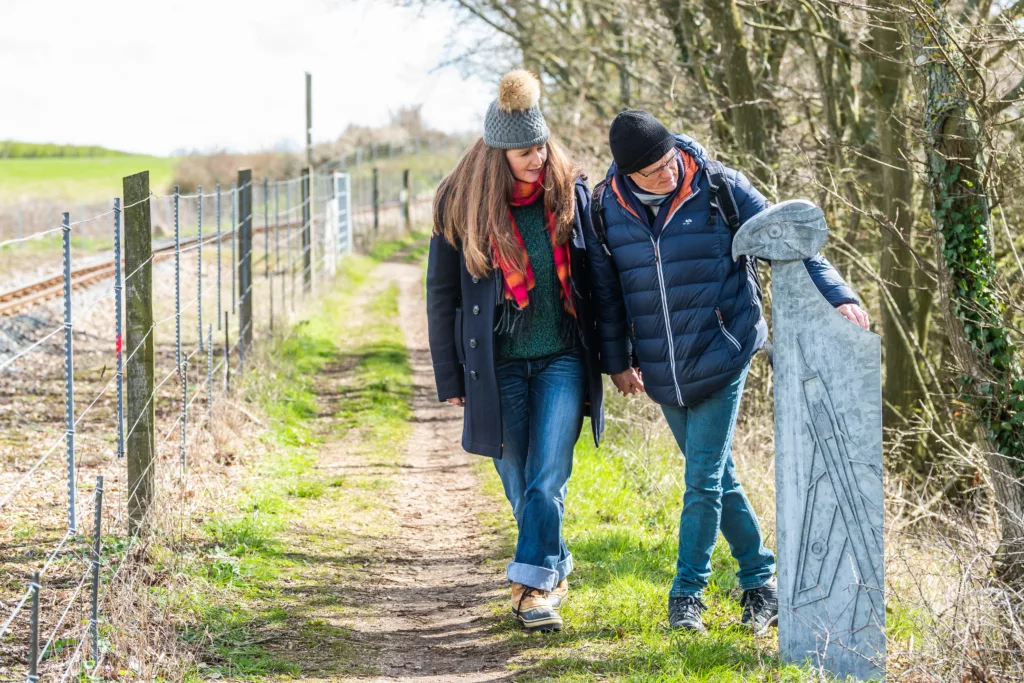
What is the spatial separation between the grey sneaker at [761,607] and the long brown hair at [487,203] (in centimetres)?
165

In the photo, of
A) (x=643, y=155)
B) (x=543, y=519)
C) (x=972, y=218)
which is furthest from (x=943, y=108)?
(x=543, y=519)

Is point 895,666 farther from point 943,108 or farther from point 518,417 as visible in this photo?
point 943,108

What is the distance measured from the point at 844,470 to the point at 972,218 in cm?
208

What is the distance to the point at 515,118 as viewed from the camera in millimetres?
4113

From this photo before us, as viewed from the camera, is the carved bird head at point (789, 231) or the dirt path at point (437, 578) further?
the dirt path at point (437, 578)

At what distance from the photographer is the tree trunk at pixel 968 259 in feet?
16.5

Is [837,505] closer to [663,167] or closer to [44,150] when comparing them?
[663,167]

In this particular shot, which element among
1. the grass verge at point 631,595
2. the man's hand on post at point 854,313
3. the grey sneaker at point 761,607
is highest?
the man's hand on post at point 854,313

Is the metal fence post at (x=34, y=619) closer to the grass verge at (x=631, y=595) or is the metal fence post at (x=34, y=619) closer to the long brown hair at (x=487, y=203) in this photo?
the grass verge at (x=631, y=595)

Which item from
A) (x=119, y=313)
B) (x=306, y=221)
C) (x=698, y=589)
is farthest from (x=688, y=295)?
(x=306, y=221)

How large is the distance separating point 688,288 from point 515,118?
0.94 m

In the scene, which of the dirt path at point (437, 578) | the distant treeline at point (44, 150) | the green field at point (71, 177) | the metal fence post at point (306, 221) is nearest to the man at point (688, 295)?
the dirt path at point (437, 578)

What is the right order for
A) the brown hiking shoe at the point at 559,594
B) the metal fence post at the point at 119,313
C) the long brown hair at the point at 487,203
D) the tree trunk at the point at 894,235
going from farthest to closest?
the tree trunk at the point at 894,235
the metal fence post at the point at 119,313
the brown hiking shoe at the point at 559,594
the long brown hair at the point at 487,203

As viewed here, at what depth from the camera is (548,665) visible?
407cm
